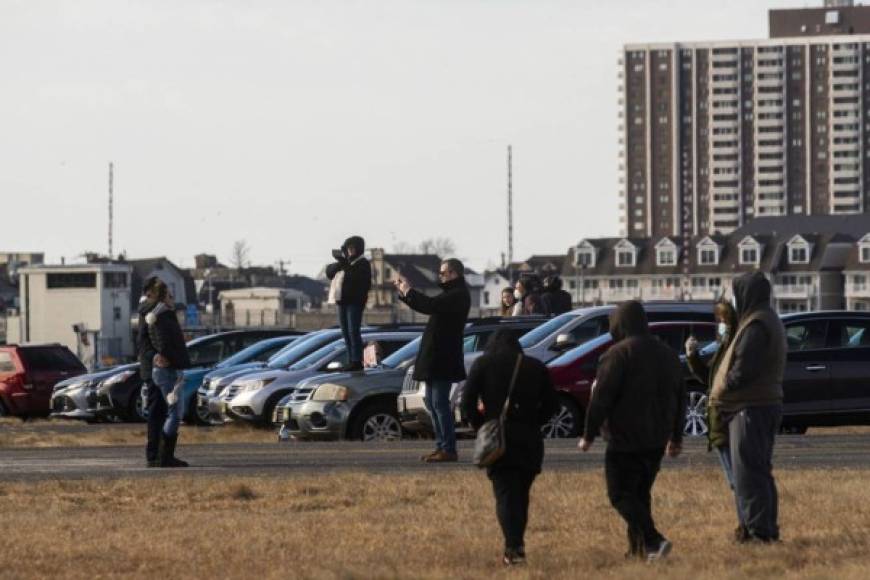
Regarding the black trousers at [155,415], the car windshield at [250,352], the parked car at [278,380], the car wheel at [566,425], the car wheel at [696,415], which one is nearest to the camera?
the black trousers at [155,415]

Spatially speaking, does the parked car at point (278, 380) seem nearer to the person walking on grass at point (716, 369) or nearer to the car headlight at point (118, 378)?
the car headlight at point (118, 378)

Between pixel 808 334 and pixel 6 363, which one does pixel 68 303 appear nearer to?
pixel 6 363

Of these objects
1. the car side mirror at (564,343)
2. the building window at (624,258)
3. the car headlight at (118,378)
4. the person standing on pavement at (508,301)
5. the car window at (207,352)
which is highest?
the building window at (624,258)

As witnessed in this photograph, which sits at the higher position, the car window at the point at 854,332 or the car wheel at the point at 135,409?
the car window at the point at 854,332

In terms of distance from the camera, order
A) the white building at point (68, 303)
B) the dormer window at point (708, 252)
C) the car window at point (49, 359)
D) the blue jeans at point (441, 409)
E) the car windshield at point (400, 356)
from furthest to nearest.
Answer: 1. the dormer window at point (708, 252)
2. the white building at point (68, 303)
3. the car window at point (49, 359)
4. the car windshield at point (400, 356)
5. the blue jeans at point (441, 409)

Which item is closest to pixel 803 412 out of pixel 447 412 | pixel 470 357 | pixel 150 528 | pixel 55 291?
pixel 470 357

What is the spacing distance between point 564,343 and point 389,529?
11.3 meters

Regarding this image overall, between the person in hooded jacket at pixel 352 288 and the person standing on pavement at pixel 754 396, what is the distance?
39.4 feet

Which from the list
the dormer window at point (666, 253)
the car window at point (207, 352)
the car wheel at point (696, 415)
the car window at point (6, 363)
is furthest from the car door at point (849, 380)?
the dormer window at point (666, 253)

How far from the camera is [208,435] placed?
97.9 feet

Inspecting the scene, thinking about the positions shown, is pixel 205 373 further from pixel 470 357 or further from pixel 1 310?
pixel 1 310

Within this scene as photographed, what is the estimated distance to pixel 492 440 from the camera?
1348 centimetres

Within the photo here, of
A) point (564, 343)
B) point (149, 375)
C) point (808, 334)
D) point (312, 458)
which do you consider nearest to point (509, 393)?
point (149, 375)

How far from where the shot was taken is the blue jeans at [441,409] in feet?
68.8
